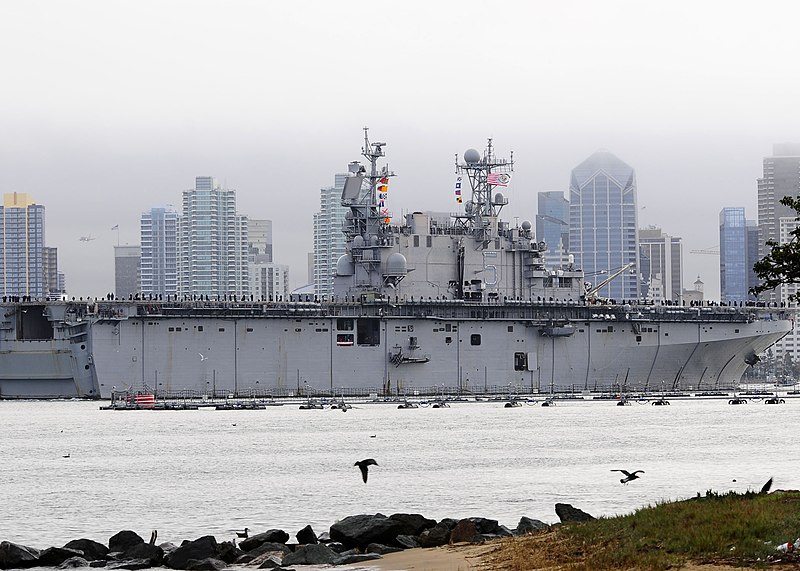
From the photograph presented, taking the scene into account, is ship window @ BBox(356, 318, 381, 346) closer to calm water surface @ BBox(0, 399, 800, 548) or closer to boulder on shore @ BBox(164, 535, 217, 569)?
calm water surface @ BBox(0, 399, 800, 548)

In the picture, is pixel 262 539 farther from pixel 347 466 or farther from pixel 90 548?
pixel 347 466

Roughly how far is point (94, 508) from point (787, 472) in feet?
55.4

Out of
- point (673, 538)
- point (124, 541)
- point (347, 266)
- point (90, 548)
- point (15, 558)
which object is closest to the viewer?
point (673, 538)

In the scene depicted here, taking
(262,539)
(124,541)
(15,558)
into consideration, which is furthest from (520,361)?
(15,558)

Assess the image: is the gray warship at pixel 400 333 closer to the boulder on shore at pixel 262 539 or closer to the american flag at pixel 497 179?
the american flag at pixel 497 179

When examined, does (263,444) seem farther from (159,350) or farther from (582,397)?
(582,397)

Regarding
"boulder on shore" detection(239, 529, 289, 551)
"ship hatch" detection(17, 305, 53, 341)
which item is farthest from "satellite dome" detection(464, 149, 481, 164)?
"boulder on shore" detection(239, 529, 289, 551)

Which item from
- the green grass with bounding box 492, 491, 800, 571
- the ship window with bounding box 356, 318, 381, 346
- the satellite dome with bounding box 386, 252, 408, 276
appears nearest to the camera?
the green grass with bounding box 492, 491, 800, 571

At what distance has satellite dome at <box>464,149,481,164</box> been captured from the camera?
296 feet

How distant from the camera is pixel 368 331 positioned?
79.6 m

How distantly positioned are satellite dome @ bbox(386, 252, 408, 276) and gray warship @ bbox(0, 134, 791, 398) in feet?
0.28

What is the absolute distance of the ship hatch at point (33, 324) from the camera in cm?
8088

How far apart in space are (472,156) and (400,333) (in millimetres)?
15926

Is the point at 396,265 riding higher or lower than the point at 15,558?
higher
